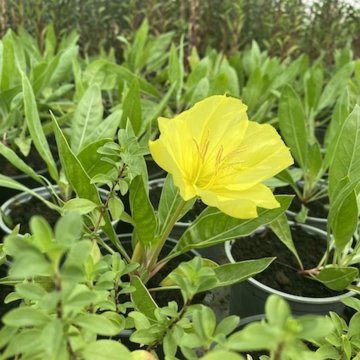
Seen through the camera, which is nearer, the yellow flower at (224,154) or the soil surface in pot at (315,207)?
the yellow flower at (224,154)

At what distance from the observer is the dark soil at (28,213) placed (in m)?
1.32

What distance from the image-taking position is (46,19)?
269 cm

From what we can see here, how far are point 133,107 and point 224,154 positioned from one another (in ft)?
2.06

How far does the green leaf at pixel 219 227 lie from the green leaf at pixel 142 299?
0.19 meters

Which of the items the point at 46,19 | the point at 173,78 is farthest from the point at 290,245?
the point at 46,19

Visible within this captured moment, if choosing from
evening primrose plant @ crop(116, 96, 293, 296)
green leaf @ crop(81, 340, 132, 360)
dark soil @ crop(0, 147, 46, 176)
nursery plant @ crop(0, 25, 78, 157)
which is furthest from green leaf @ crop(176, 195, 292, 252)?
dark soil @ crop(0, 147, 46, 176)

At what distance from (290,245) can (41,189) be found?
0.59 m

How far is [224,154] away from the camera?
86 cm

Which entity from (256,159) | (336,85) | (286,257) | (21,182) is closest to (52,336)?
(256,159)

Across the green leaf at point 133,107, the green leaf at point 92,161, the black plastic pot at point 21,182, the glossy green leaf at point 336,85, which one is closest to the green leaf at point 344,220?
the green leaf at point 92,161

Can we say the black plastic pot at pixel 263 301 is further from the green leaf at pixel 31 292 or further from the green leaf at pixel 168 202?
the green leaf at pixel 31 292

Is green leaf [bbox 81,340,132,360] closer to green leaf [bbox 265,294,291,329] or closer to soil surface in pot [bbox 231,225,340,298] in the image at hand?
green leaf [bbox 265,294,291,329]

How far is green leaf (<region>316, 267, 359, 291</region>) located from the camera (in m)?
1.09

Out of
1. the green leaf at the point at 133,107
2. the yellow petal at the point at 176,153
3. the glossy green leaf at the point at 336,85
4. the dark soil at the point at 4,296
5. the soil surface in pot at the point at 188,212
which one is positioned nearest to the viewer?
the yellow petal at the point at 176,153
